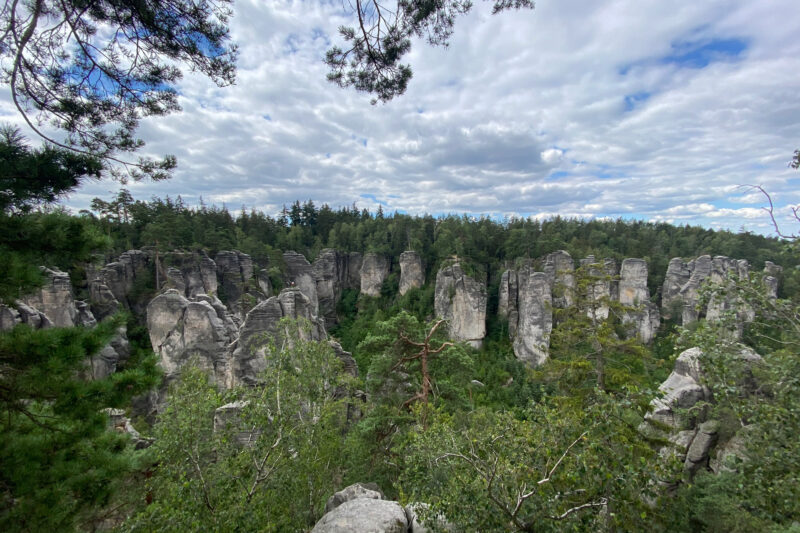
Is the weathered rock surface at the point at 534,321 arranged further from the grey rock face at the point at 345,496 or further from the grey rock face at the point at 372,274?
the grey rock face at the point at 345,496

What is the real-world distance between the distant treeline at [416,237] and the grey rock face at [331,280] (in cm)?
345

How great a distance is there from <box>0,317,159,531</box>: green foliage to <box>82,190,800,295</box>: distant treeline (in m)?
33.5

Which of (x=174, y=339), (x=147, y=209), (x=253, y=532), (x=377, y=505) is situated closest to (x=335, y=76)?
(x=253, y=532)

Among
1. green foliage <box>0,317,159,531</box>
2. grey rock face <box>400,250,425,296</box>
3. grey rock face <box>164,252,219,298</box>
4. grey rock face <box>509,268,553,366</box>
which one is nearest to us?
green foliage <box>0,317,159,531</box>

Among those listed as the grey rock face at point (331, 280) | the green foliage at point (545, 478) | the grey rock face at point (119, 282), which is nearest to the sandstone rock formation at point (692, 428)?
the green foliage at point (545, 478)

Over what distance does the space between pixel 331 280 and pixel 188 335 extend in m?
26.4

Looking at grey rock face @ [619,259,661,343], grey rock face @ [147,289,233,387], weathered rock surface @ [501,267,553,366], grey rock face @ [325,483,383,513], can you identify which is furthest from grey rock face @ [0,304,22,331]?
grey rock face @ [619,259,661,343]

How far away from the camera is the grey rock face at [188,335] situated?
766 inches

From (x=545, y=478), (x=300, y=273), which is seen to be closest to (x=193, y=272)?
(x=300, y=273)

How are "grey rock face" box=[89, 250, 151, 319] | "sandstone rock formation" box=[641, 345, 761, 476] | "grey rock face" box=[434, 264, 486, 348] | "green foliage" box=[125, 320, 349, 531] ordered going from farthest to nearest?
"grey rock face" box=[434, 264, 486, 348], "grey rock face" box=[89, 250, 151, 319], "sandstone rock formation" box=[641, 345, 761, 476], "green foliage" box=[125, 320, 349, 531]

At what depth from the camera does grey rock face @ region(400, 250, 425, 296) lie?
1724 inches

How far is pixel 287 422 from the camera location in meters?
6.41

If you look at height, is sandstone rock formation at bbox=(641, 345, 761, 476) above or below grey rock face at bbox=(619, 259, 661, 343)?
below

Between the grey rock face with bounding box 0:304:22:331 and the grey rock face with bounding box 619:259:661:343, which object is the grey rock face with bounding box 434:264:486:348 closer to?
the grey rock face with bounding box 619:259:661:343
